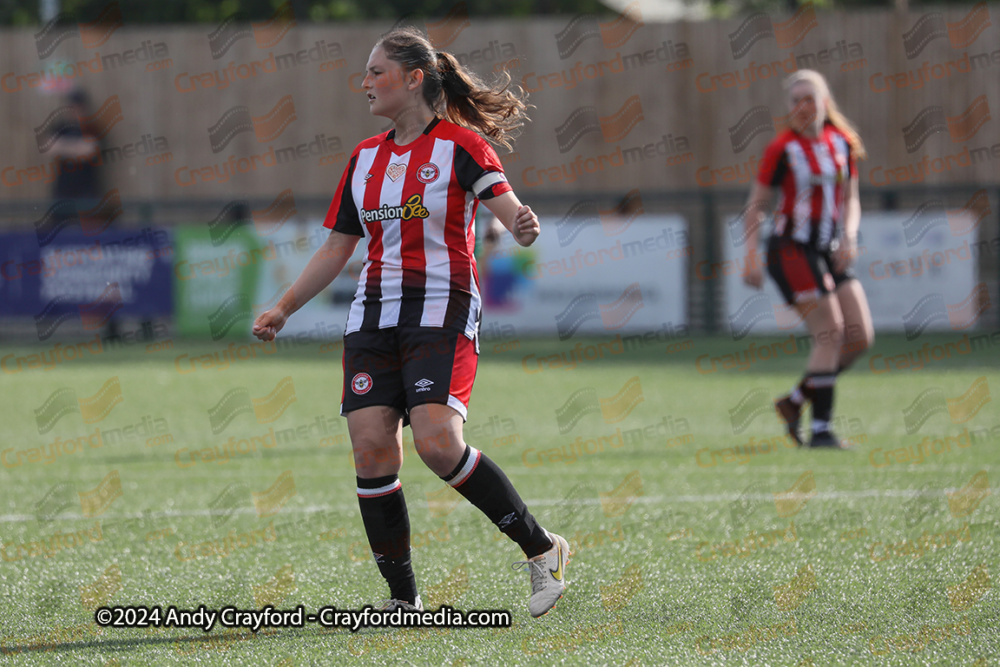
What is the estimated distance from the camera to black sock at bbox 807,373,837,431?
7.64 meters

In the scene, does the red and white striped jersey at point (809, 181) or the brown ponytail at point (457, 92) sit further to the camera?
the red and white striped jersey at point (809, 181)

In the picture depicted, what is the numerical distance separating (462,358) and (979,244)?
12.9 metres

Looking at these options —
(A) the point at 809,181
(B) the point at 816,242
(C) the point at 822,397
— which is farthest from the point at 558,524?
(A) the point at 809,181

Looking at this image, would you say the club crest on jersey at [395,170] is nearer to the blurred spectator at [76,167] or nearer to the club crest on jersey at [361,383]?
the club crest on jersey at [361,383]

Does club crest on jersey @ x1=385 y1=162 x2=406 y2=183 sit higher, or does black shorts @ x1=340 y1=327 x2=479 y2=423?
club crest on jersey @ x1=385 y1=162 x2=406 y2=183

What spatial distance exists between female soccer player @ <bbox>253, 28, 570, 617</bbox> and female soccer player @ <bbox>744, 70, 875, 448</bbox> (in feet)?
→ 13.0

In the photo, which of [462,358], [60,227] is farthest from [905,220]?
[462,358]

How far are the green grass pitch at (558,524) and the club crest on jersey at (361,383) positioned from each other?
71 centimetres

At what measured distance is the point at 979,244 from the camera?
15430mm

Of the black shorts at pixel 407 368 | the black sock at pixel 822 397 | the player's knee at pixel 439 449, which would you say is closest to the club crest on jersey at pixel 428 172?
the black shorts at pixel 407 368

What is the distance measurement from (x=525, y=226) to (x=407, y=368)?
563 millimetres

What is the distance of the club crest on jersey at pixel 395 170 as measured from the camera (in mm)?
3951

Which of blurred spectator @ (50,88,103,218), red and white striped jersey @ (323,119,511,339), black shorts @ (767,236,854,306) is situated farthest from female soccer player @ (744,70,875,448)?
blurred spectator @ (50,88,103,218)

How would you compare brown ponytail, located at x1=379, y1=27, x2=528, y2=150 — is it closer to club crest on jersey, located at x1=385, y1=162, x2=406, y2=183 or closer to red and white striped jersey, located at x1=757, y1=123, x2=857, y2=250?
club crest on jersey, located at x1=385, y1=162, x2=406, y2=183
